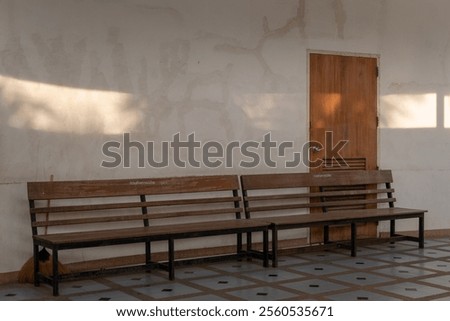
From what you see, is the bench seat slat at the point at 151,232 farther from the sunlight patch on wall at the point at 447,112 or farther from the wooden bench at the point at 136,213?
the sunlight patch on wall at the point at 447,112

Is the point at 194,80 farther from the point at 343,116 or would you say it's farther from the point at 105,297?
the point at 105,297

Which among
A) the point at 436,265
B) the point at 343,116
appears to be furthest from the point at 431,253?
the point at 343,116

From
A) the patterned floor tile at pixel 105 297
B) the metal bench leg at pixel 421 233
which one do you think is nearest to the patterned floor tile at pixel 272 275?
the patterned floor tile at pixel 105 297

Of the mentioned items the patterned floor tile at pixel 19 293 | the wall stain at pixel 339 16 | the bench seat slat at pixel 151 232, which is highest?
the wall stain at pixel 339 16

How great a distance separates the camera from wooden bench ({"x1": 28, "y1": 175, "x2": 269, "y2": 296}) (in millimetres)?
5535

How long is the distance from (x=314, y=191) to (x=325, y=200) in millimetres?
157

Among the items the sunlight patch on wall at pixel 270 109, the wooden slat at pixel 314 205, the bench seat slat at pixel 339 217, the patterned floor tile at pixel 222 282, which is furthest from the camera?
the sunlight patch on wall at pixel 270 109

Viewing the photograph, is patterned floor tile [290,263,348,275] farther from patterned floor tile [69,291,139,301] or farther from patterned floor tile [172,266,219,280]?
patterned floor tile [69,291,139,301]

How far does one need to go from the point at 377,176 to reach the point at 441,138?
1.16m

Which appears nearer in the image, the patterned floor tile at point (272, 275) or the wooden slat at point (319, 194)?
the patterned floor tile at point (272, 275)

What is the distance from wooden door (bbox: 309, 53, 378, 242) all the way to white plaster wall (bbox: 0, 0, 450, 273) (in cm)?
15

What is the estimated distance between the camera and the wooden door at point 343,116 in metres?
7.51

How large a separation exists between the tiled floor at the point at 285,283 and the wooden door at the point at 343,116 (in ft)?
4.13
